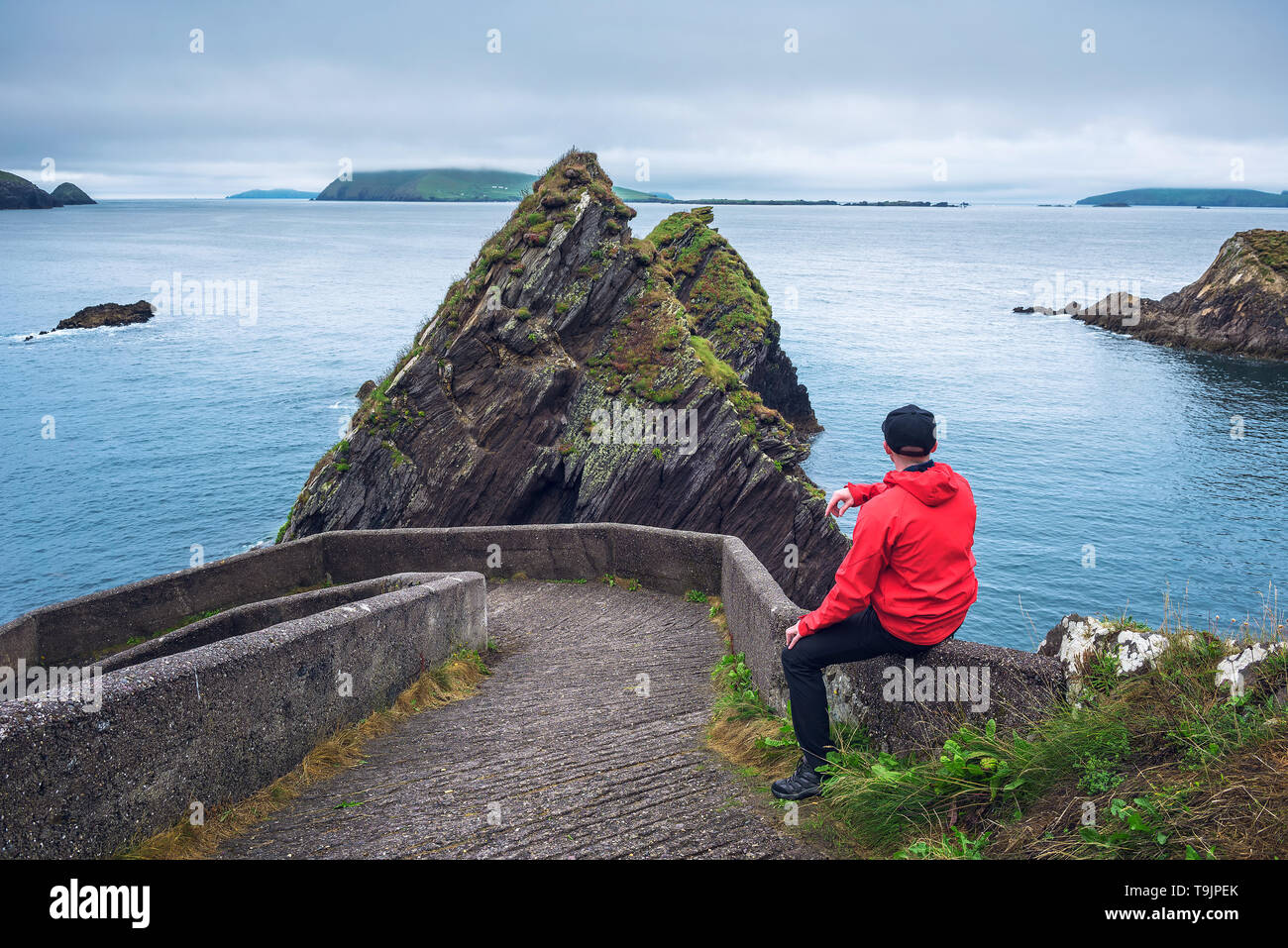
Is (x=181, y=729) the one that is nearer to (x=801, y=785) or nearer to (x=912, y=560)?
(x=801, y=785)

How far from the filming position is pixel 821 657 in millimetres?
5004

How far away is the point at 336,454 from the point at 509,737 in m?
16.7

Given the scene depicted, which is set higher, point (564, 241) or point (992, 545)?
point (564, 241)

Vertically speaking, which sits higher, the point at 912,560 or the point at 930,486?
the point at 930,486

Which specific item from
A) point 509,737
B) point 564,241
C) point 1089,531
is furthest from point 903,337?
point 509,737

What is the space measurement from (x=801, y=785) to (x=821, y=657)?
761 mm

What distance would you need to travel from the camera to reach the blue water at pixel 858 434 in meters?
31.0

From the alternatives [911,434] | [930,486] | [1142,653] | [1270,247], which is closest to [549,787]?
[930,486]

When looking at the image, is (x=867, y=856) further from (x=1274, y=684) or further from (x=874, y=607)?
(x=1274, y=684)

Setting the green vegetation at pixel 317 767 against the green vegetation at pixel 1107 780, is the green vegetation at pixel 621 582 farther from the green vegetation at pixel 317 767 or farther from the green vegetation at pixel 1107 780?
the green vegetation at pixel 1107 780

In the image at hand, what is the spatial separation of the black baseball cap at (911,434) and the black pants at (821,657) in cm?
92

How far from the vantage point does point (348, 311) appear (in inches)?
3585
